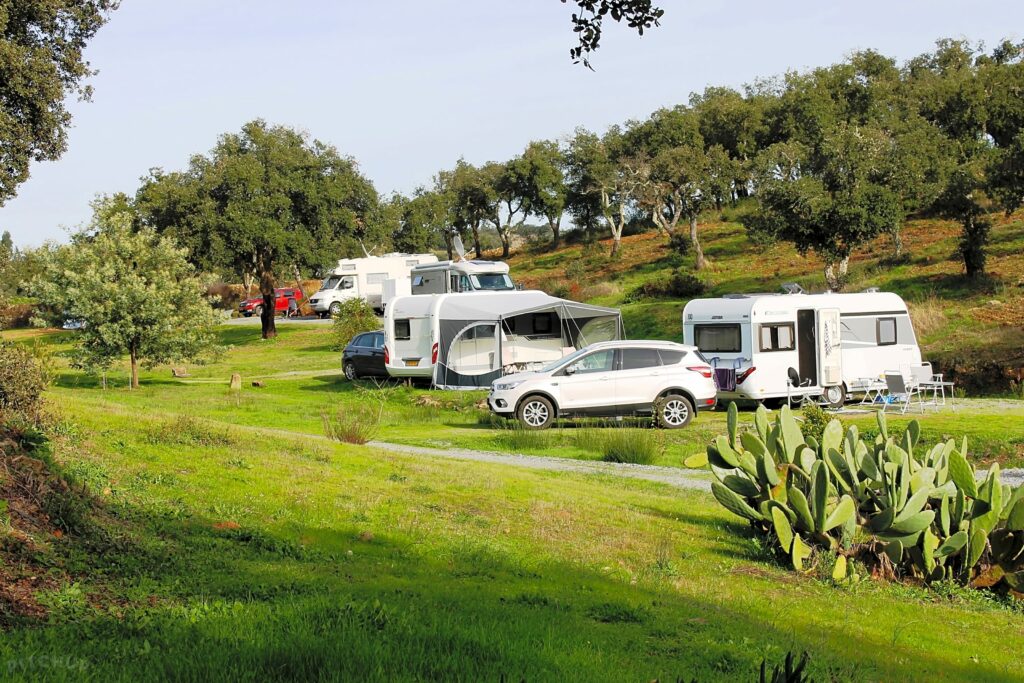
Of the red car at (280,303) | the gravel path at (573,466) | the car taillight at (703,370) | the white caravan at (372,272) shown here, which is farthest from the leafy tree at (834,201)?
the red car at (280,303)

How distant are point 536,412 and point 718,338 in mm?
5094

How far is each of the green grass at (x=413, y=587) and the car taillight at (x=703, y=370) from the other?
7909 millimetres

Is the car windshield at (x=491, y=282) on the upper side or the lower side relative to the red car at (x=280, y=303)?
lower

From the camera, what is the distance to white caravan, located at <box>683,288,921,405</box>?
846 inches

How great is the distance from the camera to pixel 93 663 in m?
4.42

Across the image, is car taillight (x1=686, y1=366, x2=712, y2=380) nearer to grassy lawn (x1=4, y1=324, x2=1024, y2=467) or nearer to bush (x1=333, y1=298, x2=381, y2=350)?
grassy lawn (x1=4, y1=324, x2=1024, y2=467)

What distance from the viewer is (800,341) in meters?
22.0

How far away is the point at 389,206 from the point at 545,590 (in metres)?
41.7

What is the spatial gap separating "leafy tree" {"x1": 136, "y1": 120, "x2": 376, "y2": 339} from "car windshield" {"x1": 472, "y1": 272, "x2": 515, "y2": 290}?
11.2 meters

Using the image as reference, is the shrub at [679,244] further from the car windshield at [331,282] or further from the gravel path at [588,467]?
the gravel path at [588,467]

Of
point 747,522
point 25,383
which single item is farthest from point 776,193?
point 25,383

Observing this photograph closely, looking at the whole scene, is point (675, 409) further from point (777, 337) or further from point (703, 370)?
point (777, 337)

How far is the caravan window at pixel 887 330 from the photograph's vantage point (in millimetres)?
22688

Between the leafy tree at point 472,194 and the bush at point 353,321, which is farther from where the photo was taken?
the leafy tree at point 472,194
